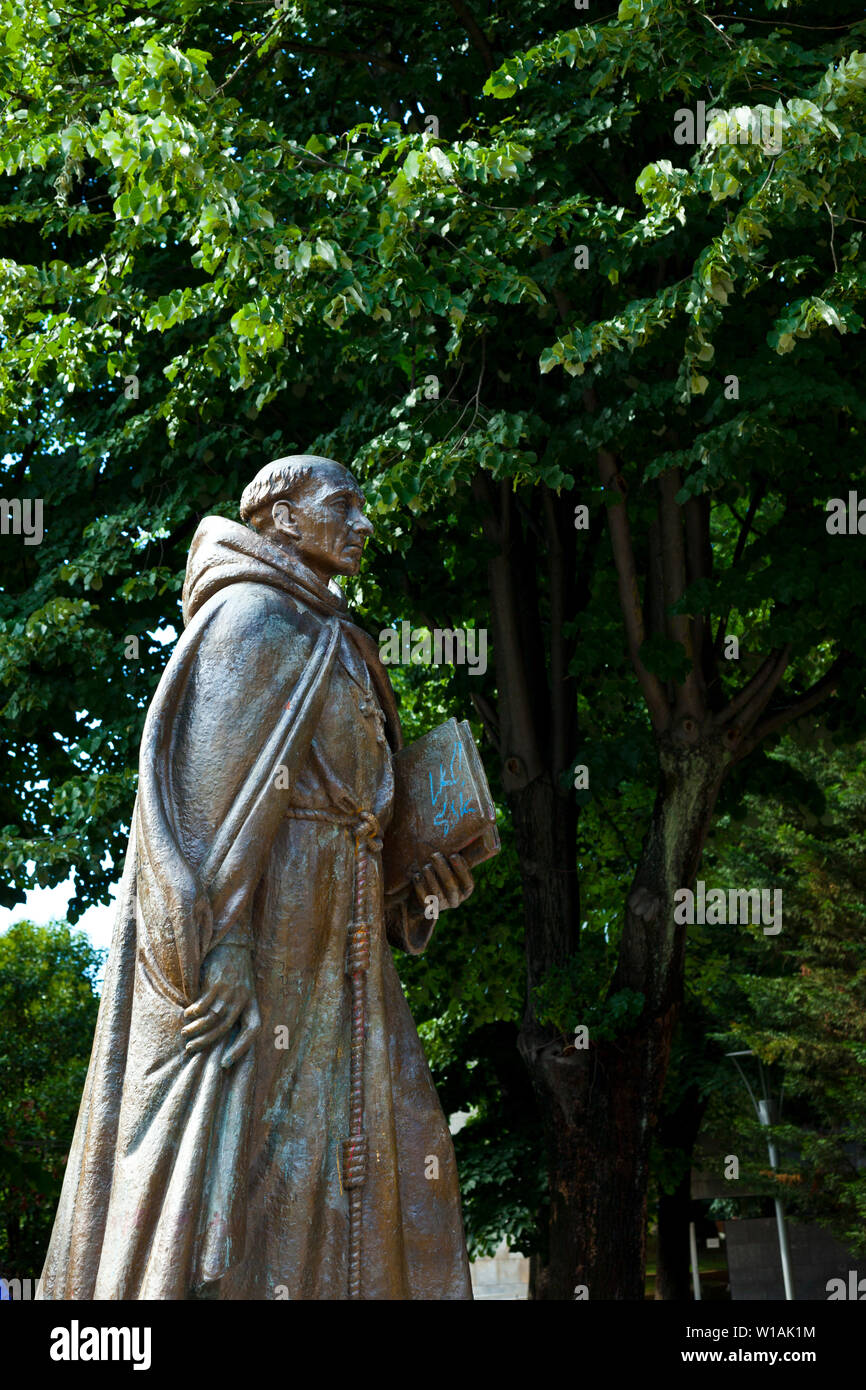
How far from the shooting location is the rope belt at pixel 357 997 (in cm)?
431

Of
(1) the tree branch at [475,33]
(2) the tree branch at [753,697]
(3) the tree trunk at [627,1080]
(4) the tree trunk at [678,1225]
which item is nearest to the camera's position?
(3) the tree trunk at [627,1080]

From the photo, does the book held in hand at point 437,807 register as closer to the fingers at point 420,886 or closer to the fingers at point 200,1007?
the fingers at point 420,886

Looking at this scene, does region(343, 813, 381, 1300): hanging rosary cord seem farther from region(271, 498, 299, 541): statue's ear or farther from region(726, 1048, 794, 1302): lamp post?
region(726, 1048, 794, 1302): lamp post

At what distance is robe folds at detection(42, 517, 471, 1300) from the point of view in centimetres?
408

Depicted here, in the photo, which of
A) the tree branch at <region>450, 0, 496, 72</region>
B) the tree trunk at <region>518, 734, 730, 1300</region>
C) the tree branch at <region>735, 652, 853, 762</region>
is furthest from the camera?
the tree branch at <region>735, 652, 853, 762</region>

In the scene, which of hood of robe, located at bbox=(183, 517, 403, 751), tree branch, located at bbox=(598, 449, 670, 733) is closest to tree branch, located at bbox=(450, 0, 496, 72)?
tree branch, located at bbox=(598, 449, 670, 733)

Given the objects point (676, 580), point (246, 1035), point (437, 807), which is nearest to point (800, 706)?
point (676, 580)

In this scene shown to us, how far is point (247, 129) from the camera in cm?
975

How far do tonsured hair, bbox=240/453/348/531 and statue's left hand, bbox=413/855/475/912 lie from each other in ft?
3.58

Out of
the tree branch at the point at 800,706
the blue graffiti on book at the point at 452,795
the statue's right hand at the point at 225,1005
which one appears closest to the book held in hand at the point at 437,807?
the blue graffiti on book at the point at 452,795

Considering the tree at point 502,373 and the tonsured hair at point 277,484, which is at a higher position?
the tree at point 502,373

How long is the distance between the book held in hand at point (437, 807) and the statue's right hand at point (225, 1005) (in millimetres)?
686
